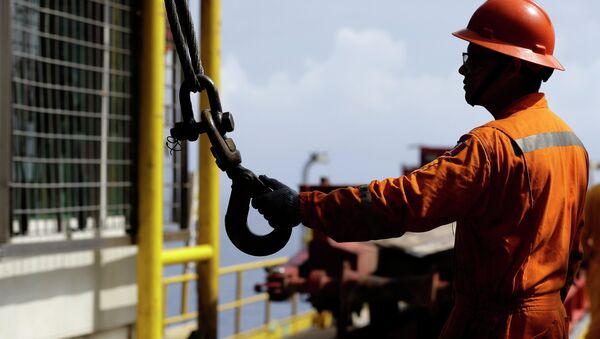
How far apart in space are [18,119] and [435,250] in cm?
426

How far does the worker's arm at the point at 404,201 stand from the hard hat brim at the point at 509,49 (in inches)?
18.1

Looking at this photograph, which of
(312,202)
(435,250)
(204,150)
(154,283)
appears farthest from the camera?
(435,250)

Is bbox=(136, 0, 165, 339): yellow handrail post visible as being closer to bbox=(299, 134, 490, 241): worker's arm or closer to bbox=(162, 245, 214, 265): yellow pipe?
bbox=(162, 245, 214, 265): yellow pipe

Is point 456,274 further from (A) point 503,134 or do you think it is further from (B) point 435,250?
(B) point 435,250

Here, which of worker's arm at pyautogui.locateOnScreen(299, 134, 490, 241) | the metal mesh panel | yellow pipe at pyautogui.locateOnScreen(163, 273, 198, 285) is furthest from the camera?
yellow pipe at pyautogui.locateOnScreen(163, 273, 198, 285)

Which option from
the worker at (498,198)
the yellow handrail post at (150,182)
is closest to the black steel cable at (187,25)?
the worker at (498,198)

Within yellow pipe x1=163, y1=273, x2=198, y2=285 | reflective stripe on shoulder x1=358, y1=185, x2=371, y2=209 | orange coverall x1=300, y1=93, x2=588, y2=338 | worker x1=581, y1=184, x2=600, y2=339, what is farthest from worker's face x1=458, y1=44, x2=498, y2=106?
yellow pipe x1=163, y1=273, x2=198, y2=285

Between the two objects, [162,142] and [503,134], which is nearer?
[503,134]

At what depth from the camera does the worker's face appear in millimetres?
2824

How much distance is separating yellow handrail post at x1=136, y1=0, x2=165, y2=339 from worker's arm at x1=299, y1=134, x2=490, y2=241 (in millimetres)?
3260

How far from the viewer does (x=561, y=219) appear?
2.75 metres

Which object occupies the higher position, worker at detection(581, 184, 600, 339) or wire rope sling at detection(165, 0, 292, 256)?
wire rope sling at detection(165, 0, 292, 256)

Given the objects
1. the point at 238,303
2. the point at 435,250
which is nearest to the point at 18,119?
the point at 435,250

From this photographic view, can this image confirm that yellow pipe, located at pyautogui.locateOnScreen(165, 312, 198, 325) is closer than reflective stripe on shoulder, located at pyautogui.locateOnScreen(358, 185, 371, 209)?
No
